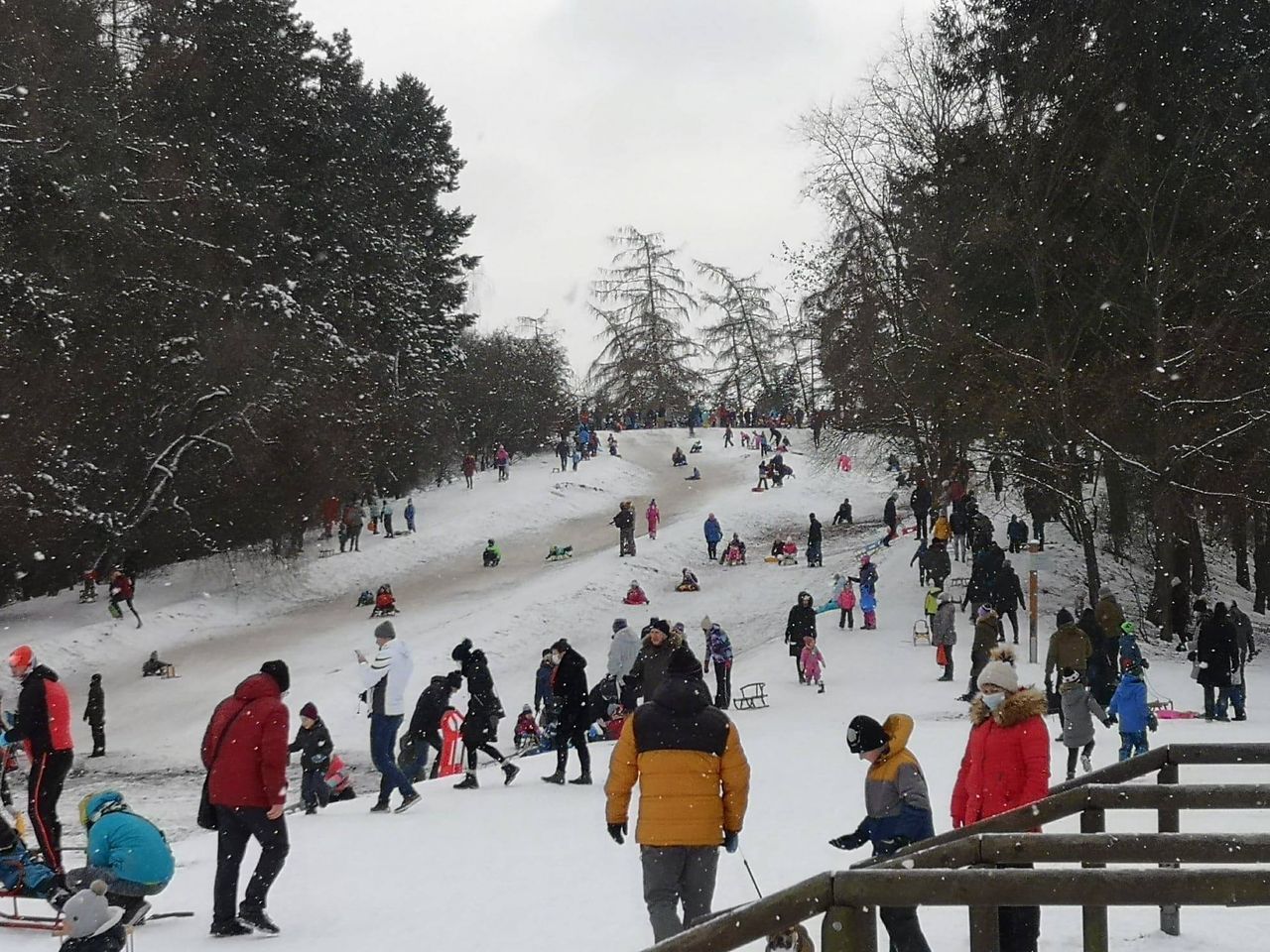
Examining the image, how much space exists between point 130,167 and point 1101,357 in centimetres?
2333

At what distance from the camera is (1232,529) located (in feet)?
87.0

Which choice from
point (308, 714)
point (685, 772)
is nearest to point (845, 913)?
point (685, 772)

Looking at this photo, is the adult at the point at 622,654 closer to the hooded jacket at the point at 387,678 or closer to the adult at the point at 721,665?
the adult at the point at 721,665

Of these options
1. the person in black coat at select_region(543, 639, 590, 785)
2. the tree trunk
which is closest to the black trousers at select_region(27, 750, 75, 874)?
the person in black coat at select_region(543, 639, 590, 785)

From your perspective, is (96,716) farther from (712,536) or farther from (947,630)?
(712,536)

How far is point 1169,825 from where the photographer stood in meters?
5.76

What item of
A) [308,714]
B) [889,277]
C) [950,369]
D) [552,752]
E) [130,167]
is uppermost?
[130,167]

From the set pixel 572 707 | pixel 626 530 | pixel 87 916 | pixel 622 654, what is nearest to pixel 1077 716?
pixel 572 707

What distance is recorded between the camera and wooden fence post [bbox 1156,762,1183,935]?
571cm

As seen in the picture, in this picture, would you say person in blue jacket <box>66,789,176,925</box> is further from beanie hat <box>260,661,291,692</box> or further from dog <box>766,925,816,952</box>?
dog <box>766,925,816,952</box>

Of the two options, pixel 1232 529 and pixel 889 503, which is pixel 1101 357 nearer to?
pixel 1232 529

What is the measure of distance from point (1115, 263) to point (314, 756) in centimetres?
1935

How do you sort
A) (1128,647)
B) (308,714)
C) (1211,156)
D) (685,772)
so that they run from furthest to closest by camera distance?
(1211,156) < (1128,647) < (308,714) < (685,772)

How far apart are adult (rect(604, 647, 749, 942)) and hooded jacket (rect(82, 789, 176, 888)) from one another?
2.86 m
